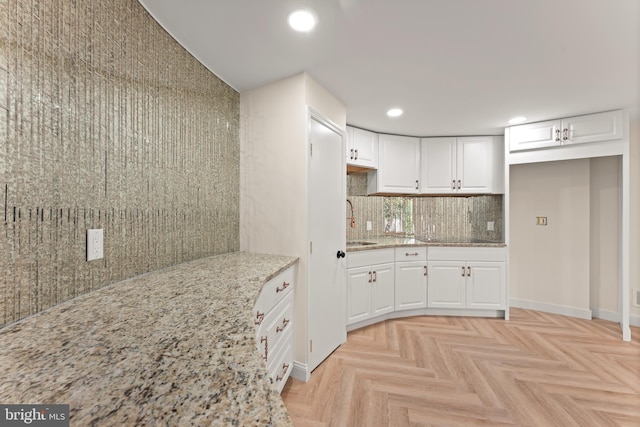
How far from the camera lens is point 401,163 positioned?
11.6 feet

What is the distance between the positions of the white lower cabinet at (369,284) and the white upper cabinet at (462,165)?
1204 millimetres

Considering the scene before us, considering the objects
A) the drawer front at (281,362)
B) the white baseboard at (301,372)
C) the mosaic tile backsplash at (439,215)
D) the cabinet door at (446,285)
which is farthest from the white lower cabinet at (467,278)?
the drawer front at (281,362)

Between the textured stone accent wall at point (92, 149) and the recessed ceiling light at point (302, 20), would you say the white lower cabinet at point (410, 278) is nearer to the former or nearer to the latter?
the textured stone accent wall at point (92, 149)

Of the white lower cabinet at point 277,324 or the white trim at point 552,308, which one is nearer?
the white lower cabinet at point 277,324

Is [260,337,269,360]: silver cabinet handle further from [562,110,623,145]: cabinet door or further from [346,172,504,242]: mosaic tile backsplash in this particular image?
[562,110,623,145]: cabinet door

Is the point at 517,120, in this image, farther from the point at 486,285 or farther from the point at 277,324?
the point at 277,324

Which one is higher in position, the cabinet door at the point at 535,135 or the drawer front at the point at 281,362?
the cabinet door at the point at 535,135

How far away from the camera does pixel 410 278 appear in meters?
3.26

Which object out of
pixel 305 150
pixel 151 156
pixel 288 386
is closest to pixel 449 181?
pixel 305 150

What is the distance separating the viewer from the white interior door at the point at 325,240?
2094 mm

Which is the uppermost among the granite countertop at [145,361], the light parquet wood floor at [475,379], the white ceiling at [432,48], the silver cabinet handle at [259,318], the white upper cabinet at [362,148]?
the white ceiling at [432,48]

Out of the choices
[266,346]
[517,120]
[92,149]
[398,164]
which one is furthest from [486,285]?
[92,149]

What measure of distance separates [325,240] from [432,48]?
1.49m

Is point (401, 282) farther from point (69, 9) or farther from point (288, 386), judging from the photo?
point (69, 9)
